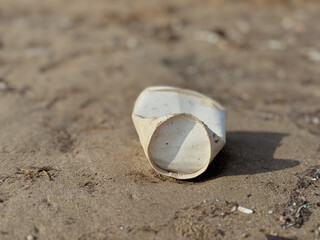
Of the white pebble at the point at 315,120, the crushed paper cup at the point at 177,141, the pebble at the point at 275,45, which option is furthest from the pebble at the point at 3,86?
the pebble at the point at 275,45

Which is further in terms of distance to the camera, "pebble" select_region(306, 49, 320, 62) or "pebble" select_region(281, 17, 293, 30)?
"pebble" select_region(281, 17, 293, 30)

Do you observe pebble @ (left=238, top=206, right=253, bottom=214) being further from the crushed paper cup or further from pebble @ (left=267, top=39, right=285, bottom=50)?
pebble @ (left=267, top=39, right=285, bottom=50)

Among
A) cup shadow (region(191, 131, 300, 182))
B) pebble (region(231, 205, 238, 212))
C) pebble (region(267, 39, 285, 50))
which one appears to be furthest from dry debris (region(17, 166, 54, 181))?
pebble (region(267, 39, 285, 50))

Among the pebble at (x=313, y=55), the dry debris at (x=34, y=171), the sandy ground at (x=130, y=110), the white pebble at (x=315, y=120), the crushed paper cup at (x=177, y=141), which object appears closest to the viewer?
the sandy ground at (x=130, y=110)

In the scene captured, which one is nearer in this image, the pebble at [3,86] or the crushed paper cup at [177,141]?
the crushed paper cup at [177,141]

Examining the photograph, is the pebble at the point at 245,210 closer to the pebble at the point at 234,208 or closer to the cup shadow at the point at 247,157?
the pebble at the point at 234,208

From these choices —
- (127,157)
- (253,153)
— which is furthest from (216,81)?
(127,157)
